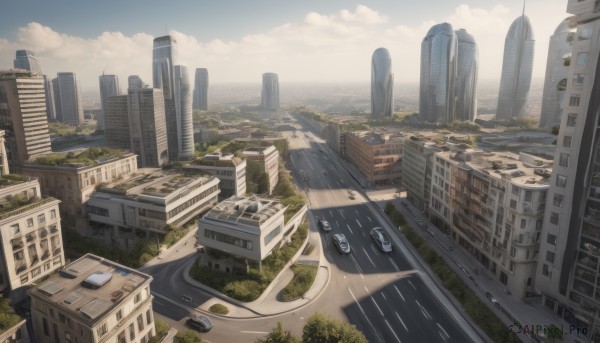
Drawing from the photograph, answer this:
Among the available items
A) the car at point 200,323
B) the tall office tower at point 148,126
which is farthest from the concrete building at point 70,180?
the tall office tower at point 148,126

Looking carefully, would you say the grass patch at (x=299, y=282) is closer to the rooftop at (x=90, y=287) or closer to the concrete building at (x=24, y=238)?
the rooftop at (x=90, y=287)

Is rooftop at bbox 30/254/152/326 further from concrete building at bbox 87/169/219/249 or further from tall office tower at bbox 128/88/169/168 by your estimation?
tall office tower at bbox 128/88/169/168

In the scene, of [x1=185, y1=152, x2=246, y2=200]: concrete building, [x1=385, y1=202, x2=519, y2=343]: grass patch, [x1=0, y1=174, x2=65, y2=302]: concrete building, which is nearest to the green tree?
[x1=385, y1=202, x2=519, y2=343]: grass patch

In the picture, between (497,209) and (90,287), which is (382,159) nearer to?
(497,209)

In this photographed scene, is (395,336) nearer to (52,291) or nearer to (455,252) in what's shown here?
(455,252)

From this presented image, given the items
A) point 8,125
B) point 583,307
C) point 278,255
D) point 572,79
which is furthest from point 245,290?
point 8,125

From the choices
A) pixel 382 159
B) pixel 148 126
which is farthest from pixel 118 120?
pixel 382 159
